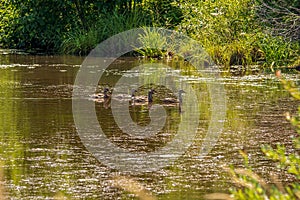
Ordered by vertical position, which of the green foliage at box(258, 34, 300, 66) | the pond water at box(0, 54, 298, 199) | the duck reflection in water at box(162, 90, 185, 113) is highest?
the green foliage at box(258, 34, 300, 66)

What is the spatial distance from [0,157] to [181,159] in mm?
1728

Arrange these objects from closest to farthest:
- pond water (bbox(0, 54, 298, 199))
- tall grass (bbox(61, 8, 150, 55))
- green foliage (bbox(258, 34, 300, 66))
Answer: pond water (bbox(0, 54, 298, 199)) < green foliage (bbox(258, 34, 300, 66)) < tall grass (bbox(61, 8, 150, 55))

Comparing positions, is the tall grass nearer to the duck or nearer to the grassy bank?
the grassy bank

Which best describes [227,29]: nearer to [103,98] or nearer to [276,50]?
[276,50]

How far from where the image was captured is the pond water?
654 cm

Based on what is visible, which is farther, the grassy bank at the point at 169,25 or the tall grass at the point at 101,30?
the tall grass at the point at 101,30

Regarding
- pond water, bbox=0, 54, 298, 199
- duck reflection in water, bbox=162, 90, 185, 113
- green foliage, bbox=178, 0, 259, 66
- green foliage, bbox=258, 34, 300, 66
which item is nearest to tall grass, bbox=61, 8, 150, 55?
green foliage, bbox=178, 0, 259, 66

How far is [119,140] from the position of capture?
28.2 feet

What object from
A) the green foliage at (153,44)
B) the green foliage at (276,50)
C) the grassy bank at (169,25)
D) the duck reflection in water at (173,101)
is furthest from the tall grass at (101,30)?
the duck reflection in water at (173,101)

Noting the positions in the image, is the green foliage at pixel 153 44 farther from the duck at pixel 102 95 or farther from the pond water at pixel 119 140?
the duck at pixel 102 95

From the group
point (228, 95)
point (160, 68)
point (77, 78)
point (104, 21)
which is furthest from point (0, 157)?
point (104, 21)

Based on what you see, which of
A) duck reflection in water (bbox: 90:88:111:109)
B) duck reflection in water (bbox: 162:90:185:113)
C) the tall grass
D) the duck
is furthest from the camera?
the tall grass

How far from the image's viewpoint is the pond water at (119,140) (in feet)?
21.5

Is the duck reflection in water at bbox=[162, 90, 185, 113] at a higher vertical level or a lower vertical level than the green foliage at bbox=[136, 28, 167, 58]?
lower
